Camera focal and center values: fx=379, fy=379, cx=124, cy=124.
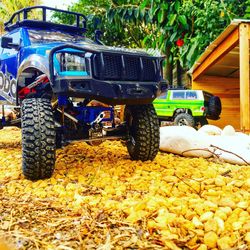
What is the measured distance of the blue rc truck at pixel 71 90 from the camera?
11.5ft

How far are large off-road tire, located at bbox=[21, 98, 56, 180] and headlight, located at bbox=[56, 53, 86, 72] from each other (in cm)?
43

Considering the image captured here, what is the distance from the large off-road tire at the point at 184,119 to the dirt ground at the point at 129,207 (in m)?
6.50

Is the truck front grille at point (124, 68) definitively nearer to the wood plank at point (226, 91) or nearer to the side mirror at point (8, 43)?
the side mirror at point (8, 43)

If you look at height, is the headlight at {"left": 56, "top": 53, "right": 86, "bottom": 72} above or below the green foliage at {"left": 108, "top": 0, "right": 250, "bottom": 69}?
below

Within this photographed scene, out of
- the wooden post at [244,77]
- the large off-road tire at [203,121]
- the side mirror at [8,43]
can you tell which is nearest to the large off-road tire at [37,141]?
the side mirror at [8,43]

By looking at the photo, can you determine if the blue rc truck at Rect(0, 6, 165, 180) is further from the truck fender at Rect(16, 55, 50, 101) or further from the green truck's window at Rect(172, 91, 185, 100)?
the green truck's window at Rect(172, 91, 185, 100)

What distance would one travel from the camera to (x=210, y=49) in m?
7.69

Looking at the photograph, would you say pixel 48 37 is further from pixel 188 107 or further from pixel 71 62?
pixel 188 107

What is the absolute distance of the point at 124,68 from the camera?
3.81 m

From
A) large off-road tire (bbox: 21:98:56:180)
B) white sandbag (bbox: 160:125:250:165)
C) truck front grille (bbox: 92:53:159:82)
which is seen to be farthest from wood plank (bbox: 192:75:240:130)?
large off-road tire (bbox: 21:98:56:180)

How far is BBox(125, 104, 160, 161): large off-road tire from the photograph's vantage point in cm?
429

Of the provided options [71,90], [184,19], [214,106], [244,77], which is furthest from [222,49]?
[184,19]

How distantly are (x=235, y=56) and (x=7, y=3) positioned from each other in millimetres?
16920

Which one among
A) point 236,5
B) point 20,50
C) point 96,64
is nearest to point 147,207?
point 96,64
